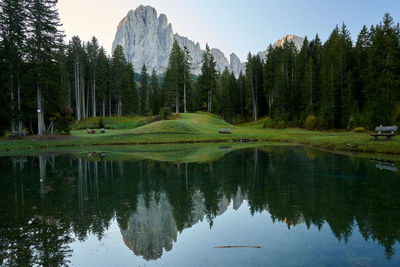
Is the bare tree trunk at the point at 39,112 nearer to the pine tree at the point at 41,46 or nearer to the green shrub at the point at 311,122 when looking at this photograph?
the pine tree at the point at 41,46

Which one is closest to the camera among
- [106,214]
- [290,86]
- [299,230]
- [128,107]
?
[299,230]

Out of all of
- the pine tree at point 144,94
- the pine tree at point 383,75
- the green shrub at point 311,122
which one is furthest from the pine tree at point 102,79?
the pine tree at point 383,75

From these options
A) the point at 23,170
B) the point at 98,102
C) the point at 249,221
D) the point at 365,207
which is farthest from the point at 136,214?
the point at 98,102

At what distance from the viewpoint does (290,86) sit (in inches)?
2461

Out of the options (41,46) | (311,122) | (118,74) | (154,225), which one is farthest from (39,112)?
(311,122)

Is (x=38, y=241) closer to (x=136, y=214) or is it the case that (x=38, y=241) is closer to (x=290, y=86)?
(x=136, y=214)

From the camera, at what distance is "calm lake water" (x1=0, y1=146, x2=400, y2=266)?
5.84 m

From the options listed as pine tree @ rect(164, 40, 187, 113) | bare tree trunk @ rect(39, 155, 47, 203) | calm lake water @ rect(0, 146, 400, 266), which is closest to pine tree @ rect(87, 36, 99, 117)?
pine tree @ rect(164, 40, 187, 113)

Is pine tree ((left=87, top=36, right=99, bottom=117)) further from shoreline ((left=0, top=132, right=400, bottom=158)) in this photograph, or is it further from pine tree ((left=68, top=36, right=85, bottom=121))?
shoreline ((left=0, top=132, right=400, bottom=158))

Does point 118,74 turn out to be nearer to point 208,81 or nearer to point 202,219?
point 208,81

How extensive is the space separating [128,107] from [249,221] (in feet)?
237

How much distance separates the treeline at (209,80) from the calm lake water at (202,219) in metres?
26.8

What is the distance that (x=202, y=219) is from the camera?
26.9 feet

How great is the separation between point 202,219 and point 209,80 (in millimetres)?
66792
